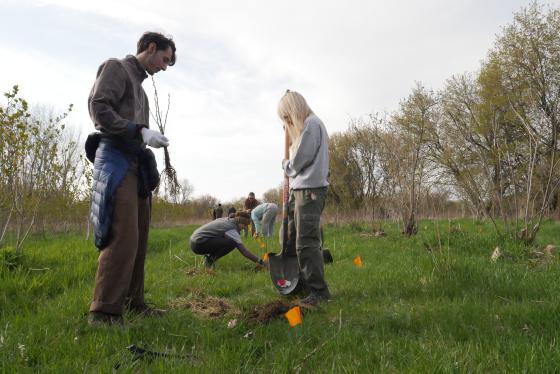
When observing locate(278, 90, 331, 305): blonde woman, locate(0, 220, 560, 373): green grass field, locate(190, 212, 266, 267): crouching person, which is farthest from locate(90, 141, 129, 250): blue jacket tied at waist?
locate(190, 212, 266, 267): crouching person

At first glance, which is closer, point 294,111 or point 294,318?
point 294,318

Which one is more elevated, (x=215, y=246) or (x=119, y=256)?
(x=119, y=256)

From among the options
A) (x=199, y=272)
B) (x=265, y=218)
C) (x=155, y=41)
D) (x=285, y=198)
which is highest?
(x=155, y=41)

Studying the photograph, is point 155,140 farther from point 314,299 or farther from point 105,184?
point 314,299

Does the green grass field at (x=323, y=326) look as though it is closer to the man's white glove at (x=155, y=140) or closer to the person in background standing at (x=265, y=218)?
the man's white glove at (x=155, y=140)

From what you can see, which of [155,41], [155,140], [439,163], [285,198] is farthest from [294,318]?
[439,163]

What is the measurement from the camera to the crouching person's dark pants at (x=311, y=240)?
3.49m

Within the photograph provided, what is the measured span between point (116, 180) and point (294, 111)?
183 cm

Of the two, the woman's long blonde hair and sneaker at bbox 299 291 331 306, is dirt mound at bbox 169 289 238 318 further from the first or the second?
the woman's long blonde hair

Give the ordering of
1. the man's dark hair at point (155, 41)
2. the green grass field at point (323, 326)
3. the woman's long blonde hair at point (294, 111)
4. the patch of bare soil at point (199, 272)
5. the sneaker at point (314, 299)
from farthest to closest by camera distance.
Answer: the patch of bare soil at point (199, 272) < the woman's long blonde hair at point (294, 111) < the sneaker at point (314, 299) < the man's dark hair at point (155, 41) < the green grass field at point (323, 326)

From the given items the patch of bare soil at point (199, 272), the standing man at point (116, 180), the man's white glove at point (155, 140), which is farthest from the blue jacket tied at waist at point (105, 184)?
the patch of bare soil at point (199, 272)

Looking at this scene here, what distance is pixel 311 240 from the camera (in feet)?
11.6

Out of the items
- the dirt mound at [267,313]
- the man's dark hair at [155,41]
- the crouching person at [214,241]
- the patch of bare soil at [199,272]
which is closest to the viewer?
the dirt mound at [267,313]

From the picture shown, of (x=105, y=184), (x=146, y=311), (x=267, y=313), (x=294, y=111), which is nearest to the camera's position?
(x=105, y=184)
